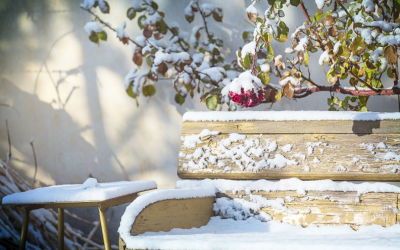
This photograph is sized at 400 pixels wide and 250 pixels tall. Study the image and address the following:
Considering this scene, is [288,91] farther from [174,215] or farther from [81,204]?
[81,204]

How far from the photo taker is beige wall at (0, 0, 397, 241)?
5.64 ft

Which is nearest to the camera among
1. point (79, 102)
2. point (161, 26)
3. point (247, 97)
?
point (247, 97)

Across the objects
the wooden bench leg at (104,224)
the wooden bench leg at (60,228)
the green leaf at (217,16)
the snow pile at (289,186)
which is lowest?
the wooden bench leg at (60,228)

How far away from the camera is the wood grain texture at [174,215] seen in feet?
2.19

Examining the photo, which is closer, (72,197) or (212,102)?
(72,197)

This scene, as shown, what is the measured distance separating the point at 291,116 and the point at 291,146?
10cm

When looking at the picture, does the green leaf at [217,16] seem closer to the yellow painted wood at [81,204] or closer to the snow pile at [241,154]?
the snow pile at [241,154]

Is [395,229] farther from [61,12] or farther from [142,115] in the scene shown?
[61,12]

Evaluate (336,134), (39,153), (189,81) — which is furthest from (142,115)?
(336,134)

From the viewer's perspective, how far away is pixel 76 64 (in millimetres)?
1835

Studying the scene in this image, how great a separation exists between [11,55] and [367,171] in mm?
2076

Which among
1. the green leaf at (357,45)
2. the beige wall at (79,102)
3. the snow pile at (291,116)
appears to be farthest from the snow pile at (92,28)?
the green leaf at (357,45)

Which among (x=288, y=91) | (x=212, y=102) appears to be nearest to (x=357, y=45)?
(x=288, y=91)

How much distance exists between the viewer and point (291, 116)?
37.1 inches
